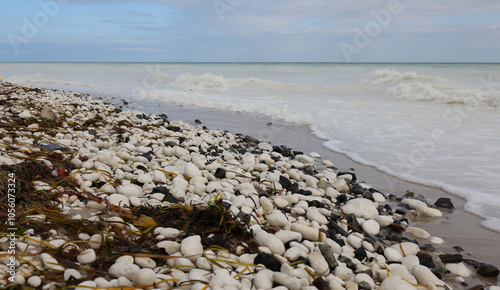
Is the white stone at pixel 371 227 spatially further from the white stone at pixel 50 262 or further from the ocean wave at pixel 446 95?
the ocean wave at pixel 446 95

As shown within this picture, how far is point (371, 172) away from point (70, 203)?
3.22 metres

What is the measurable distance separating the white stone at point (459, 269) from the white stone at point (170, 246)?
1660mm

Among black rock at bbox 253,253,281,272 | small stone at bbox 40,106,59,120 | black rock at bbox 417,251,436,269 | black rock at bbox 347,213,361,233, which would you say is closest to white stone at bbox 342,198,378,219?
black rock at bbox 347,213,361,233

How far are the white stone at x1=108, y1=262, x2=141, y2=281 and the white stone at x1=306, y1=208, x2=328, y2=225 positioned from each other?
1.33 meters

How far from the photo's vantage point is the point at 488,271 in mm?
2129

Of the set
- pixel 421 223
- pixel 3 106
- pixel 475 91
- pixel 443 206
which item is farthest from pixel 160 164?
pixel 475 91

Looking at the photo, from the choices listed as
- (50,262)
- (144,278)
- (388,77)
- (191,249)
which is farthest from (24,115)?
(388,77)

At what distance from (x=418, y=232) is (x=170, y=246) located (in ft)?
6.18

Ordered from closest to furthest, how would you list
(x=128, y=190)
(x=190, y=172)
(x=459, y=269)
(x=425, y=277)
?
(x=425, y=277)
(x=459, y=269)
(x=128, y=190)
(x=190, y=172)

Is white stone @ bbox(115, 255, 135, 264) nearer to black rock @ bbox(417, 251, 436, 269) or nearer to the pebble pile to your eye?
the pebble pile

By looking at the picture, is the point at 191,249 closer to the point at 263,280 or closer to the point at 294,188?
the point at 263,280

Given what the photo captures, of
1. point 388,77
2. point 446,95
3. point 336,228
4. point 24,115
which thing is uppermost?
point 388,77

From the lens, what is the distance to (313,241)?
2.22 meters

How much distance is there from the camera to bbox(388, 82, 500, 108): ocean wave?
35.4 feet
